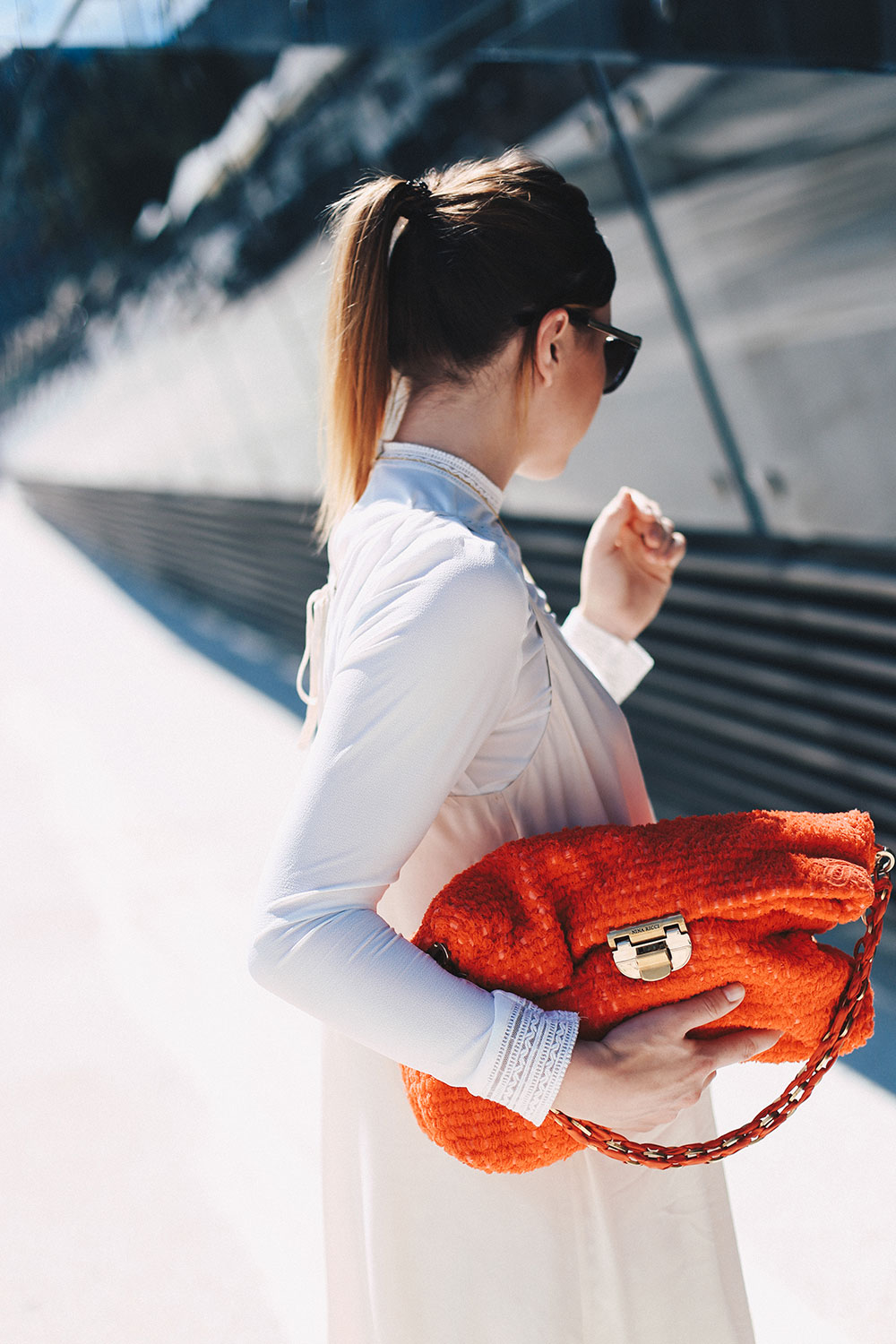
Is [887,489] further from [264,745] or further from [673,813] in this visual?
[264,745]

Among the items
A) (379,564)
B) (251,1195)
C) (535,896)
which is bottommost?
(251,1195)

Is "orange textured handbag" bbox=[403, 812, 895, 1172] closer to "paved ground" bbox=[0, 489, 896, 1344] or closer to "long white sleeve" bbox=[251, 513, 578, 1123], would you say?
"long white sleeve" bbox=[251, 513, 578, 1123]

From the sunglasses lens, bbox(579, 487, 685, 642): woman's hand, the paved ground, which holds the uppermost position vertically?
the sunglasses lens

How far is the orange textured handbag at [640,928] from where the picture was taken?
2.81 feet

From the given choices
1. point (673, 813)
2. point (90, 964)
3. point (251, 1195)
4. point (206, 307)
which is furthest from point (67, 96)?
point (251, 1195)

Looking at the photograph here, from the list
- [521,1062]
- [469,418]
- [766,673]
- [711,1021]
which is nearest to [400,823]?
[521,1062]

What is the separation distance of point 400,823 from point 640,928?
0.24 meters

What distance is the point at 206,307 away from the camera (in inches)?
272

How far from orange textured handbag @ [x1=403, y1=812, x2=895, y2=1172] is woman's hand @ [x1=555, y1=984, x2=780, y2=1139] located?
0.02 meters

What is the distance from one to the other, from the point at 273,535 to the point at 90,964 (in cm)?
418

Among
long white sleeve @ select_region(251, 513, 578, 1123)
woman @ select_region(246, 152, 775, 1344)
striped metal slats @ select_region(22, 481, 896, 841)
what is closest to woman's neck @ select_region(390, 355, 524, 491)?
woman @ select_region(246, 152, 775, 1344)

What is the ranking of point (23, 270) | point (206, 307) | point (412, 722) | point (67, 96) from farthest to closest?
point (23, 270) → point (206, 307) → point (67, 96) → point (412, 722)

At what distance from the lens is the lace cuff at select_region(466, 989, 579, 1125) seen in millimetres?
816

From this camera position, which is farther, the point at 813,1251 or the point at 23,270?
the point at 23,270
